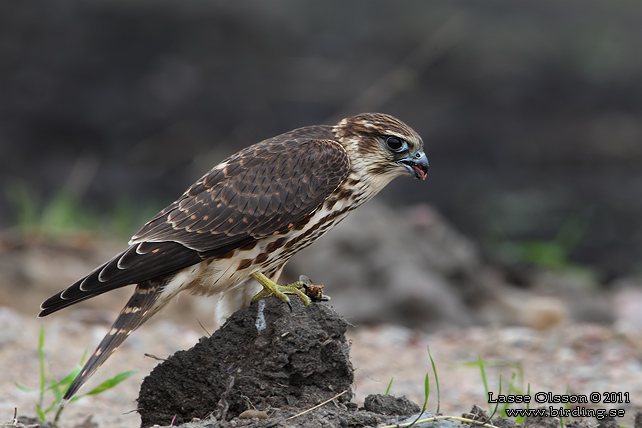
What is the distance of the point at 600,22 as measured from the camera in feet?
49.5

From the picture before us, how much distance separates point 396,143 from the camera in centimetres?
433

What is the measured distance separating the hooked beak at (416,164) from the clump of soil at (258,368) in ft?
3.79

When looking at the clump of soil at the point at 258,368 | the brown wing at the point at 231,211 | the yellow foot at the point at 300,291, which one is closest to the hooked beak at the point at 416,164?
the brown wing at the point at 231,211

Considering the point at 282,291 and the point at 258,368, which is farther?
the point at 282,291

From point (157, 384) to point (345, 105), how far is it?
9123 millimetres

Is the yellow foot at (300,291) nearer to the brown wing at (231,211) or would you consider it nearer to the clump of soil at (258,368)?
the clump of soil at (258,368)

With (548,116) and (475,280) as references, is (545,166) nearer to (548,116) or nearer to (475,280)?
(548,116)

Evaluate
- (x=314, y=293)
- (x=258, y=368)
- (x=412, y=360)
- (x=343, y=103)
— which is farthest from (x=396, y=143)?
(x=343, y=103)

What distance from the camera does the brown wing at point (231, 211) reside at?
3.67 meters

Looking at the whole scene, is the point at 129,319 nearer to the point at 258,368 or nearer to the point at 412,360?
the point at 258,368

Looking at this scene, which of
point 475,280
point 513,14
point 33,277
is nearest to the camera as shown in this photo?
point 33,277

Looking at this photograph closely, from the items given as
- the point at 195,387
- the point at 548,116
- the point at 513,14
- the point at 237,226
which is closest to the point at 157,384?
the point at 195,387

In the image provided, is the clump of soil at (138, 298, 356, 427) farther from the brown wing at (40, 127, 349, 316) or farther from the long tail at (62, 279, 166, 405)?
the brown wing at (40, 127, 349, 316)

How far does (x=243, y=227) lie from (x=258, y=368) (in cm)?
78
